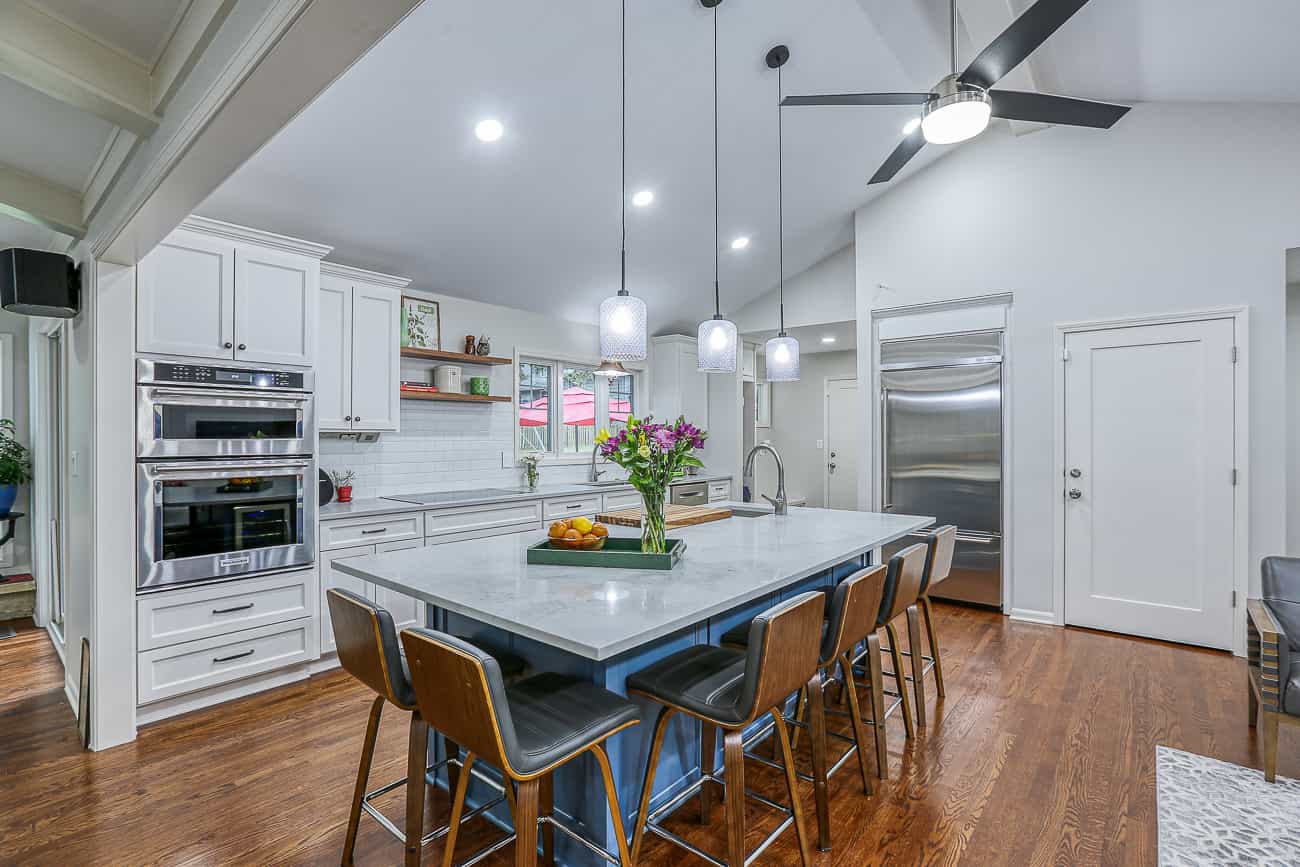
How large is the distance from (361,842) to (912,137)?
3.41 metres

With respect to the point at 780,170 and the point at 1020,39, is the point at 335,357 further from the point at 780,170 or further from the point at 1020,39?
the point at 1020,39

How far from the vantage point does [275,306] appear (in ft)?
10.3

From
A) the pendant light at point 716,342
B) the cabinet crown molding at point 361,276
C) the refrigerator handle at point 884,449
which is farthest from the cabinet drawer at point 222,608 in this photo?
the refrigerator handle at point 884,449

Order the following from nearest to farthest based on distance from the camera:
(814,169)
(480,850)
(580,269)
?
(480,850) → (814,169) → (580,269)

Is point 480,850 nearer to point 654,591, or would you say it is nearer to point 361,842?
point 361,842

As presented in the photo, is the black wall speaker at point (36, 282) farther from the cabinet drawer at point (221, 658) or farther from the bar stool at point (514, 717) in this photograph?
the bar stool at point (514, 717)

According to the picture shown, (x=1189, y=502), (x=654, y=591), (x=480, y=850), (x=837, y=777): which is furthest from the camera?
(x=1189, y=502)

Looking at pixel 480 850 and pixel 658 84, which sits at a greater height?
pixel 658 84

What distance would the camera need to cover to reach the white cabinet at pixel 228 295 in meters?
2.80

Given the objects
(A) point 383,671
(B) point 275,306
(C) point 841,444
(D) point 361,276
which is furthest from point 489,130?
(C) point 841,444

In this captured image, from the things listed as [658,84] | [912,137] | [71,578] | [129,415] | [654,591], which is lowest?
[71,578]

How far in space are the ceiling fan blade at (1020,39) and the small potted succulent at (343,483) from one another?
3.84 metres

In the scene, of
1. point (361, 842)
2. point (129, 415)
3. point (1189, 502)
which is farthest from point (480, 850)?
point (1189, 502)

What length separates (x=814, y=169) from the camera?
15.1ft
